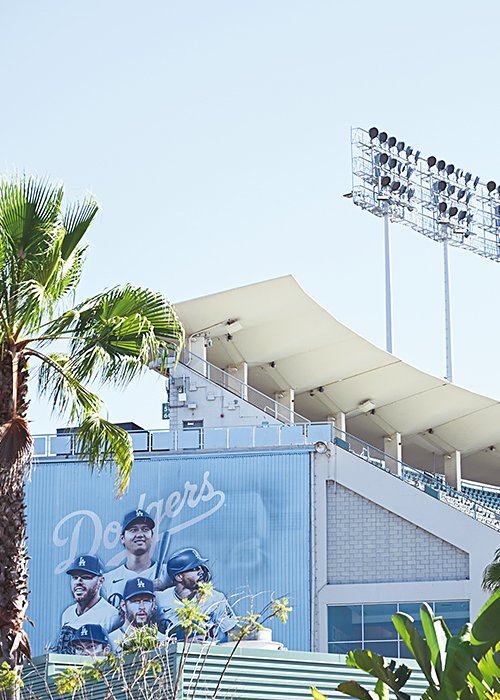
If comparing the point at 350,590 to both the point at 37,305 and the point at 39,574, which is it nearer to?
the point at 39,574

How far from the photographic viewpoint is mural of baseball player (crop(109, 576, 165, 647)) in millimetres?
37250

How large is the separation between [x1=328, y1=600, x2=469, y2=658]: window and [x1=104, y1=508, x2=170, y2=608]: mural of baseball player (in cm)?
457

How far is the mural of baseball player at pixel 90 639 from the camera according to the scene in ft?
122

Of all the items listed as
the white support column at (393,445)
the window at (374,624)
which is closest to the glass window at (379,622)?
the window at (374,624)

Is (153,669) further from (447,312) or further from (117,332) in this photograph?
(447,312)

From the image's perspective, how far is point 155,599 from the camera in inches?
1479

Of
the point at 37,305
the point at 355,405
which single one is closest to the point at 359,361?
the point at 355,405

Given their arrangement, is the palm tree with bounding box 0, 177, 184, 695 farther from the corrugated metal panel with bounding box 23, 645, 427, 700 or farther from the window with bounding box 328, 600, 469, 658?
the window with bounding box 328, 600, 469, 658

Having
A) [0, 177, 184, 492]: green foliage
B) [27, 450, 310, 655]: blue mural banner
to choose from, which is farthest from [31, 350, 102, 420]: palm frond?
[27, 450, 310, 655]: blue mural banner

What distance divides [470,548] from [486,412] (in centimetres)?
1512

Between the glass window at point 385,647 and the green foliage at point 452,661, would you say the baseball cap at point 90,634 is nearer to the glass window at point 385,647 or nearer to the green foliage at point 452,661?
the glass window at point 385,647

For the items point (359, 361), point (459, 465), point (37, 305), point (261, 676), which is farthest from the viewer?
point (459, 465)

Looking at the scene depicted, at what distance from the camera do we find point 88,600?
Answer: 37.9 metres

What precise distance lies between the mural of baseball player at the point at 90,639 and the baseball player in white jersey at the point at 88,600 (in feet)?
0.39
